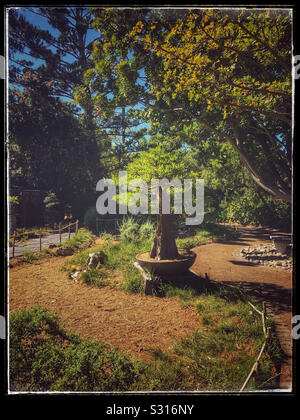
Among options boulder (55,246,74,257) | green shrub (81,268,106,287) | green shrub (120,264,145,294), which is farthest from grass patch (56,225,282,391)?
boulder (55,246,74,257)

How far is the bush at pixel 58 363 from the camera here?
1638mm

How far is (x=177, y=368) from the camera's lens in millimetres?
1763

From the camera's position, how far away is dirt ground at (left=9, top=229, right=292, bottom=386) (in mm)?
2139

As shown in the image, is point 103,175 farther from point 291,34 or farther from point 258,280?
point 258,280

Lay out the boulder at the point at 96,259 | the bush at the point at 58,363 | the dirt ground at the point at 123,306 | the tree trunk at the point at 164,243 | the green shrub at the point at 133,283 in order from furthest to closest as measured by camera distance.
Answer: the boulder at the point at 96,259
the tree trunk at the point at 164,243
the green shrub at the point at 133,283
the dirt ground at the point at 123,306
the bush at the point at 58,363

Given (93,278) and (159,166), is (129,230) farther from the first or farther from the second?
(159,166)

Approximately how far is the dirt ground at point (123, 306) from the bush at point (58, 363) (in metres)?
0.23

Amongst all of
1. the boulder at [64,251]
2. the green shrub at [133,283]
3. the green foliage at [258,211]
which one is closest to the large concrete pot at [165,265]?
the green shrub at [133,283]

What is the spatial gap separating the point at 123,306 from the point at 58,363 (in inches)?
47.6

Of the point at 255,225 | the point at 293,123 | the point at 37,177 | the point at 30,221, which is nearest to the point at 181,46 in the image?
the point at 293,123

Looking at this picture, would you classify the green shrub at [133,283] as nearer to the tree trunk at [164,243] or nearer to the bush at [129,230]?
the tree trunk at [164,243]

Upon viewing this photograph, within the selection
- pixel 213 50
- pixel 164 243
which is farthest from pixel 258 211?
pixel 213 50

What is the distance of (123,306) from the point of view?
9.30 ft

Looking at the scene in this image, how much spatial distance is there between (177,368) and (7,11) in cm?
414
